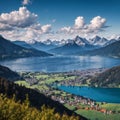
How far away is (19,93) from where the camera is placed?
172250 mm

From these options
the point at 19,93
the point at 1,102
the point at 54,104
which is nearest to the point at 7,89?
the point at 19,93

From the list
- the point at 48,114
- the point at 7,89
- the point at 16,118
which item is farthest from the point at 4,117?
the point at 7,89

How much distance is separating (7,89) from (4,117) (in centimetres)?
10119

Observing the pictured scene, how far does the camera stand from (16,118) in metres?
66.9

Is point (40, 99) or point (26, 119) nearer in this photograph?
point (26, 119)

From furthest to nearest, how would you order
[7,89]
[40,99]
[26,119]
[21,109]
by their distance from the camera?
[40,99]
[7,89]
[21,109]
[26,119]

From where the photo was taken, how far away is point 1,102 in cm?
6994

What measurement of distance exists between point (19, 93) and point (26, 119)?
108422mm

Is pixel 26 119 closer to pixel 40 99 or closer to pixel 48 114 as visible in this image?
pixel 48 114

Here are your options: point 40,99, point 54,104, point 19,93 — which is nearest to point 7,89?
point 19,93

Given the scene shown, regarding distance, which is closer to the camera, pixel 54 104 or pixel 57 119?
pixel 57 119

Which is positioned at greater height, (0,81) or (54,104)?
(0,81)

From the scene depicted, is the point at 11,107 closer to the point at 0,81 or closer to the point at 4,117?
the point at 4,117

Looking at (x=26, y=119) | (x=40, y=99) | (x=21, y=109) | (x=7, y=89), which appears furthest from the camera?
(x=40, y=99)
